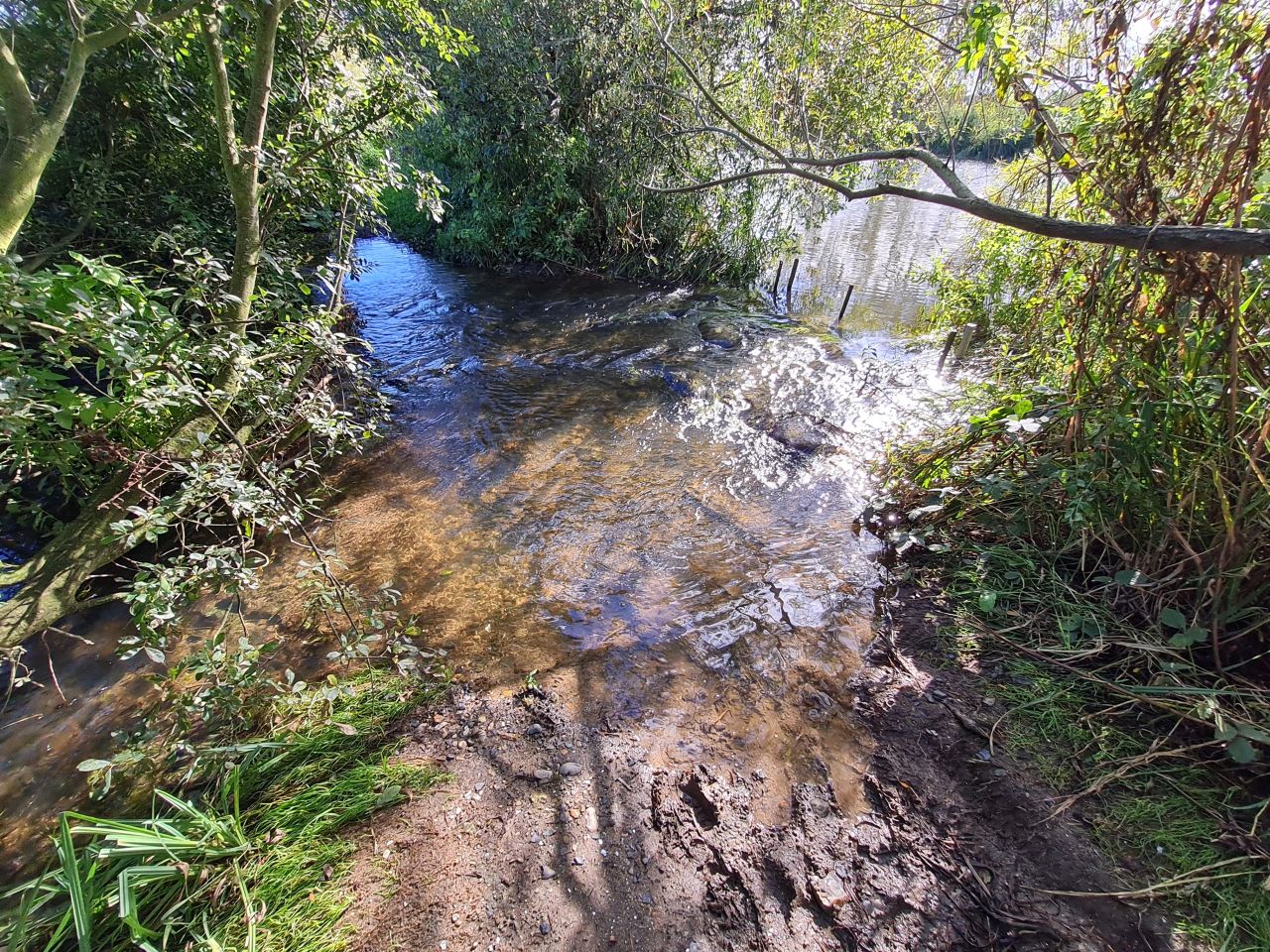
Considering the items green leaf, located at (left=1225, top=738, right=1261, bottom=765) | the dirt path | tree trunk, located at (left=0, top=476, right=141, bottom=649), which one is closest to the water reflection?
green leaf, located at (left=1225, top=738, right=1261, bottom=765)

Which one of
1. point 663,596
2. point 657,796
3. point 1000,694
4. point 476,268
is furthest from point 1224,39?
point 476,268

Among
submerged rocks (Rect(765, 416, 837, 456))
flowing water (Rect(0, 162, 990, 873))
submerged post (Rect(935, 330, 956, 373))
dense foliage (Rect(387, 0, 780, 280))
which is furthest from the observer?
dense foliage (Rect(387, 0, 780, 280))

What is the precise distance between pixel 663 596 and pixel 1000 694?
174 centimetres

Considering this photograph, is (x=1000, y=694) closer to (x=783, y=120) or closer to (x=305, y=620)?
(x=305, y=620)

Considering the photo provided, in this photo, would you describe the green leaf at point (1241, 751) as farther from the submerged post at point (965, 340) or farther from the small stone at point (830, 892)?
the submerged post at point (965, 340)

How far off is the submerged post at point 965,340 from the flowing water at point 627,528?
0.47 m

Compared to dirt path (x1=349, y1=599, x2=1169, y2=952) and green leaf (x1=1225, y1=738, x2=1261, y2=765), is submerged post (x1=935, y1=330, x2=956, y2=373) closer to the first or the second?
dirt path (x1=349, y1=599, x2=1169, y2=952)

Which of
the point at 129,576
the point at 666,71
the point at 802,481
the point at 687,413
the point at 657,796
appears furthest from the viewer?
the point at 666,71

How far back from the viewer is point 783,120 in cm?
891

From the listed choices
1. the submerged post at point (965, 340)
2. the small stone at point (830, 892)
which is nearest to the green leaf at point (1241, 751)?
the small stone at point (830, 892)

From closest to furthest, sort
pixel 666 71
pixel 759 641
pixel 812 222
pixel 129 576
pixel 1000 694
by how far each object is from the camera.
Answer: pixel 1000 694, pixel 759 641, pixel 129 576, pixel 666 71, pixel 812 222

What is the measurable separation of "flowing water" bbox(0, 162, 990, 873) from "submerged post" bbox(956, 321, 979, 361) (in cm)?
47

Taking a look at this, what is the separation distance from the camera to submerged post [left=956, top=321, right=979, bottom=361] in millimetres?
6527

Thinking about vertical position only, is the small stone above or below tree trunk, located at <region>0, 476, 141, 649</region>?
below
